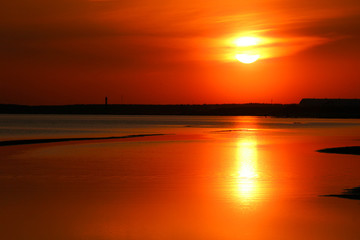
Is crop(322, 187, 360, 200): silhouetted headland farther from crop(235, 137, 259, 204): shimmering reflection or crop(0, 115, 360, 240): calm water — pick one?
crop(235, 137, 259, 204): shimmering reflection

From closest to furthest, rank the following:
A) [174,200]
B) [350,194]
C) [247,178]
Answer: [174,200] < [350,194] < [247,178]

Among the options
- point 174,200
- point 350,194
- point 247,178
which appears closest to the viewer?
point 174,200

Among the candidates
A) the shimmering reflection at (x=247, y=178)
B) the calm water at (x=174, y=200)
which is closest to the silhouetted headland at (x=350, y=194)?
the calm water at (x=174, y=200)

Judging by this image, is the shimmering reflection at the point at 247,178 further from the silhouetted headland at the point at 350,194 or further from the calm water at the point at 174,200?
the silhouetted headland at the point at 350,194

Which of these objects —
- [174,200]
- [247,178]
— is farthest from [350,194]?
[174,200]

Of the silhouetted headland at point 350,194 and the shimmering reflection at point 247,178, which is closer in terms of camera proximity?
the silhouetted headland at point 350,194

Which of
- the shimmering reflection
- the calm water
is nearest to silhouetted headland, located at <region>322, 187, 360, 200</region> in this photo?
the calm water

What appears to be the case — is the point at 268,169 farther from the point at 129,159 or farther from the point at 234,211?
the point at 234,211

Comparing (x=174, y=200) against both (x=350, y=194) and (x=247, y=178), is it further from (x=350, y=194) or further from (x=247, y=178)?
(x=247, y=178)

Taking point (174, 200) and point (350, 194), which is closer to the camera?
point (174, 200)

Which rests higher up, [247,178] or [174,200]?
[247,178]

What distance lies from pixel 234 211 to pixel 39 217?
553 cm

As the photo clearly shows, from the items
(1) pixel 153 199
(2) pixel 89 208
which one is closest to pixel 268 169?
(1) pixel 153 199

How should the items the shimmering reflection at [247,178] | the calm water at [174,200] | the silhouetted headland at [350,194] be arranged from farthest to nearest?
the shimmering reflection at [247,178], the silhouetted headland at [350,194], the calm water at [174,200]
